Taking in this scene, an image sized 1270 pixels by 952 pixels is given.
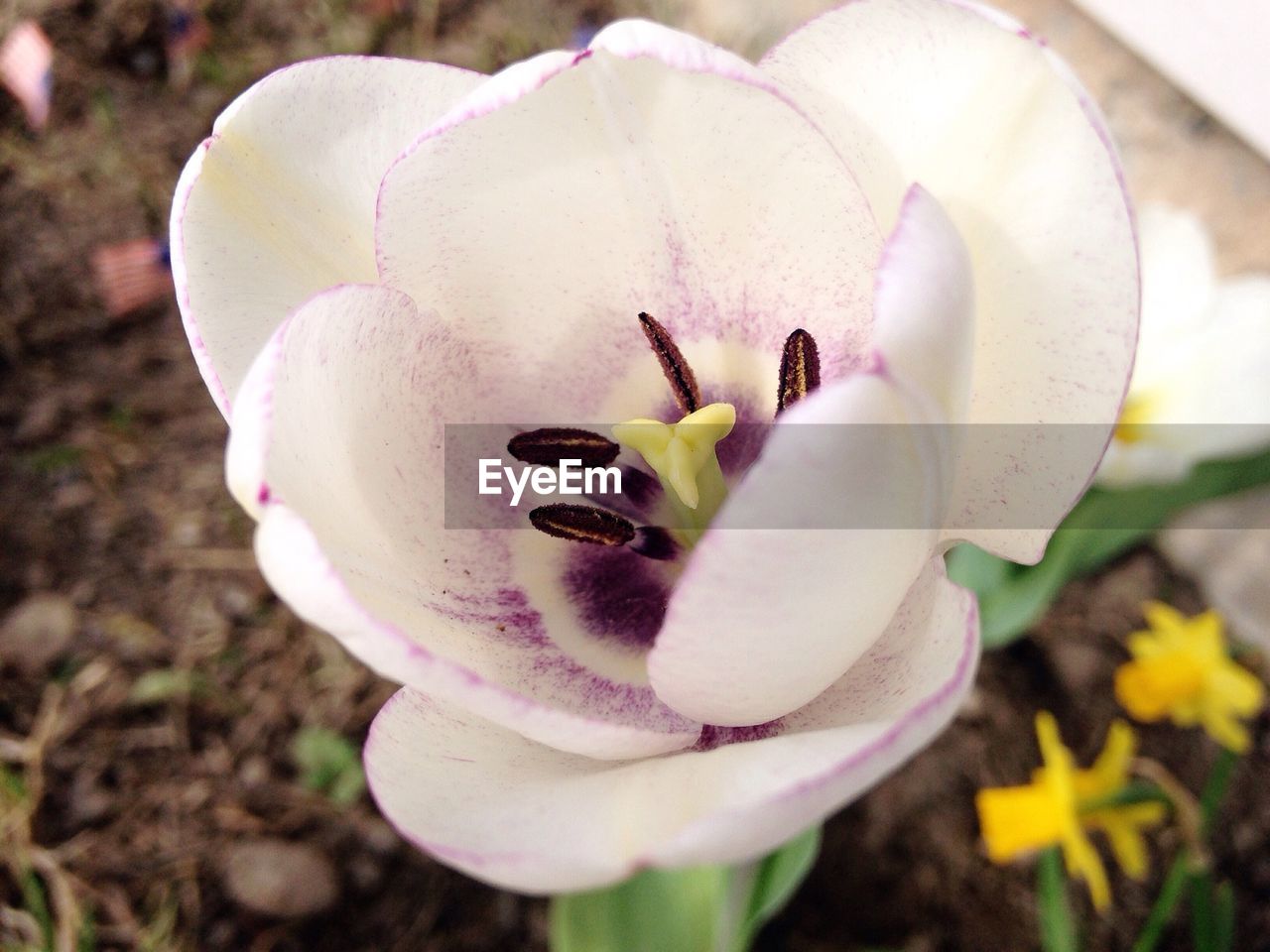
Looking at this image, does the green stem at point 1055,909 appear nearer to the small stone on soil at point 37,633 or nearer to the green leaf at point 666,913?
the green leaf at point 666,913

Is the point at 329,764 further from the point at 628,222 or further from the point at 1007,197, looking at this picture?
the point at 1007,197

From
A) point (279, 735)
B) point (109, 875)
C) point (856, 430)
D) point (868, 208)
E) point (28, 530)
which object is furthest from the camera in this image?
point (28, 530)

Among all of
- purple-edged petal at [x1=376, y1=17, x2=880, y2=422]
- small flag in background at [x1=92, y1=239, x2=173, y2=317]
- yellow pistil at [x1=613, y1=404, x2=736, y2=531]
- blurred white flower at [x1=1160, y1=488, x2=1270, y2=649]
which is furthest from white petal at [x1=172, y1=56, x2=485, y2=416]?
blurred white flower at [x1=1160, y1=488, x2=1270, y2=649]

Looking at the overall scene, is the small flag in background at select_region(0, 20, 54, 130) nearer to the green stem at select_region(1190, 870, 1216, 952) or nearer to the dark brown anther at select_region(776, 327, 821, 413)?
the dark brown anther at select_region(776, 327, 821, 413)

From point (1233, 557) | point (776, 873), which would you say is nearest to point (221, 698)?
point (776, 873)

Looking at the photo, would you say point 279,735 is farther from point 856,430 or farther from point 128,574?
point 856,430

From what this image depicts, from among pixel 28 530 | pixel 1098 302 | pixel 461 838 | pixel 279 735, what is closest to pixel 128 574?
pixel 28 530
